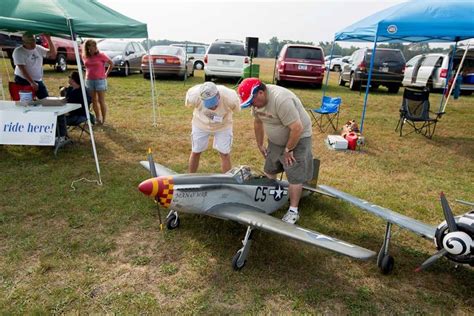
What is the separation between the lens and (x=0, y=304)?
2660 millimetres

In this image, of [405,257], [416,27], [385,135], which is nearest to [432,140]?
[385,135]

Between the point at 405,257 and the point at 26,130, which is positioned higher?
the point at 26,130

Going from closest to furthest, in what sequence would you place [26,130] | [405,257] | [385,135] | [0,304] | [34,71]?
[0,304]
[405,257]
[26,130]
[34,71]
[385,135]

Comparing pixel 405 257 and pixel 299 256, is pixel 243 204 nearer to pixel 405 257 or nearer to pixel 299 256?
pixel 299 256

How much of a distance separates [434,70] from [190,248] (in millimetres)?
14307

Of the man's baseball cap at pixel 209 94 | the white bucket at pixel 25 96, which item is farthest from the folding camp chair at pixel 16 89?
the man's baseball cap at pixel 209 94

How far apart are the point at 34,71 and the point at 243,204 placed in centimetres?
533

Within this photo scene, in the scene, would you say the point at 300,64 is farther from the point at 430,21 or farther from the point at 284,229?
the point at 284,229

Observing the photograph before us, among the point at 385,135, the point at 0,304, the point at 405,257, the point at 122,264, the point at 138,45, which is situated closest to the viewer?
the point at 0,304

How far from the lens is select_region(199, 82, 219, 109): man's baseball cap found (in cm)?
364

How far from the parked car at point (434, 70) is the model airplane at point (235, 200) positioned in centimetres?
1235

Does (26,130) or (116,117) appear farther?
(116,117)

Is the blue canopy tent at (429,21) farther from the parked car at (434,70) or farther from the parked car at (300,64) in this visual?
the parked car at (434,70)

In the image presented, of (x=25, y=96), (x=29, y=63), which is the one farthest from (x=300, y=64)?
(x=25, y=96)
